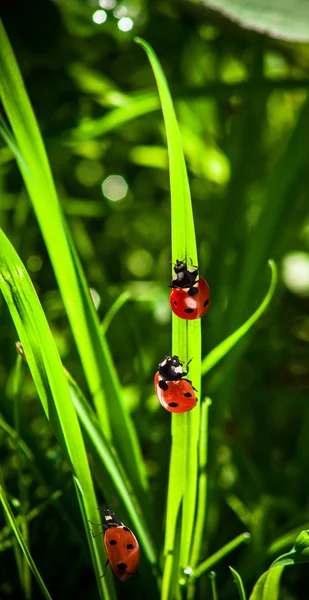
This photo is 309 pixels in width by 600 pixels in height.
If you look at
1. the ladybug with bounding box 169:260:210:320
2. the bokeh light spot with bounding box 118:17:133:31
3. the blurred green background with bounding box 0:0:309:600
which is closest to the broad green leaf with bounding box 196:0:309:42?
the blurred green background with bounding box 0:0:309:600

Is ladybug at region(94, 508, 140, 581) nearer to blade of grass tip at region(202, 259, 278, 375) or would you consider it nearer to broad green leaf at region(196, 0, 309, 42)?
blade of grass tip at region(202, 259, 278, 375)

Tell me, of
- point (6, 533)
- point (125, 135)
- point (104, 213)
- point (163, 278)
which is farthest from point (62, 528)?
point (125, 135)

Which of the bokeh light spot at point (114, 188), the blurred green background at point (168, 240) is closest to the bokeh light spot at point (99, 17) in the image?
the blurred green background at point (168, 240)

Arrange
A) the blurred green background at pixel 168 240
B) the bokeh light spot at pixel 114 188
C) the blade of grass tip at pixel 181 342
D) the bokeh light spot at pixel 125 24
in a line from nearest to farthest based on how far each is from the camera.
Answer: the blade of grass tip at pixel 181 342, the blurred green background at pixel 168 240, the bokeh light spot at pixel 125 24, the bokeh light spot at pixel 114 188

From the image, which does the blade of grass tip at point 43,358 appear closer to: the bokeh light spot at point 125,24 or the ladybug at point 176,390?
the ladybug at point 176,390

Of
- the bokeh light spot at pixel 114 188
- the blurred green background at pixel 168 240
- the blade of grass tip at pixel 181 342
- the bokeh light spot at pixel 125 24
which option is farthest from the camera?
the bokeh light spot at pixel 114 188

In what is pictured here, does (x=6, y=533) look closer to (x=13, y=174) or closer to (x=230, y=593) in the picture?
(x=230, y=593)

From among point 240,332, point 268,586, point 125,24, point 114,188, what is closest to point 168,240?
point 114,188
